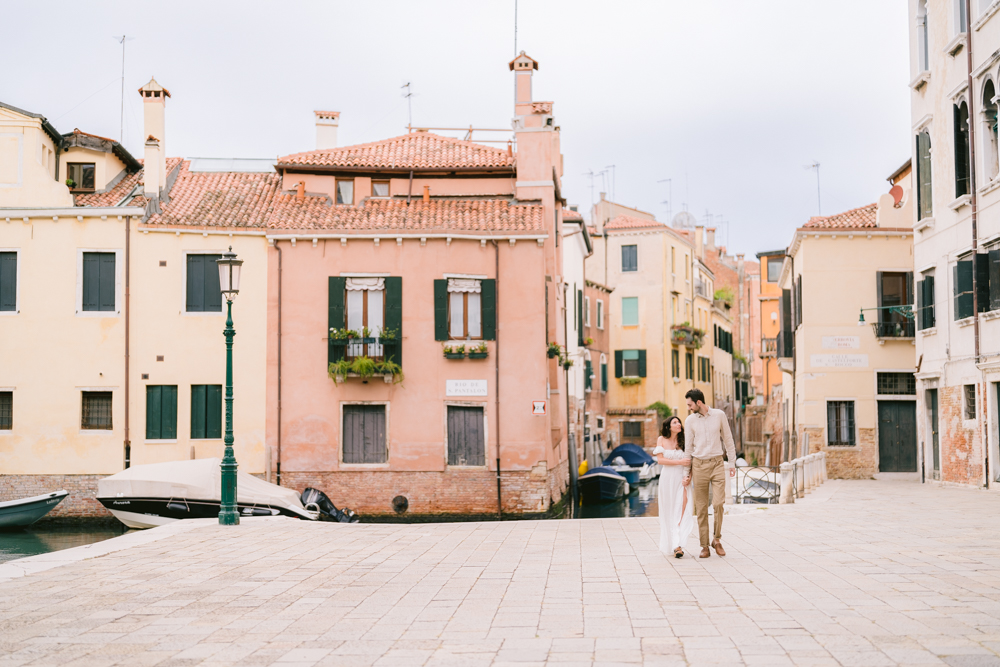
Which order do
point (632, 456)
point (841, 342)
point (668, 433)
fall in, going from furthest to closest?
point (632, 456), point (841, 342), point (668, 433)

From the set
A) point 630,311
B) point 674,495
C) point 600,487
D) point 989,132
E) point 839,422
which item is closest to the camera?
point 674,495

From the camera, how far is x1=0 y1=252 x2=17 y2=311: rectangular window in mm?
24922

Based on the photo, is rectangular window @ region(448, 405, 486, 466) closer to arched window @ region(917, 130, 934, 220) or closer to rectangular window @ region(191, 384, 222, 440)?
rectangular window @ region(191, 384, 222, 440)

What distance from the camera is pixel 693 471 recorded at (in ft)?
34.3

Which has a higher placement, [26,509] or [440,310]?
[440,310]

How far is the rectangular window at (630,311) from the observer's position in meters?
48.5

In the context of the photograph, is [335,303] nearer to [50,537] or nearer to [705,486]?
[50,537]

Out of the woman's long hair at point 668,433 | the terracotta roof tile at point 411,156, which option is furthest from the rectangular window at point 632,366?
the woman's long hair at point 668,433

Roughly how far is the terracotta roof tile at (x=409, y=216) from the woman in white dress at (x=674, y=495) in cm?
1438

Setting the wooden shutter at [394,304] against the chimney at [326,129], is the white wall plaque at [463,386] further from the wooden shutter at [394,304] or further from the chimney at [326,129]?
the chimney at [326,129]

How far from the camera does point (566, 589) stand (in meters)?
8.62

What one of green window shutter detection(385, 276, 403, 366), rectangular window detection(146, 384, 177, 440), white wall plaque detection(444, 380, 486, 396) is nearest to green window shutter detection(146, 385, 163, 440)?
rectangular window detection(146, 384, 177, 440)

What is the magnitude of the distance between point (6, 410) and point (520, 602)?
21087 millimetres

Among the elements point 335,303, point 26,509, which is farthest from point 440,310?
point 26,509
